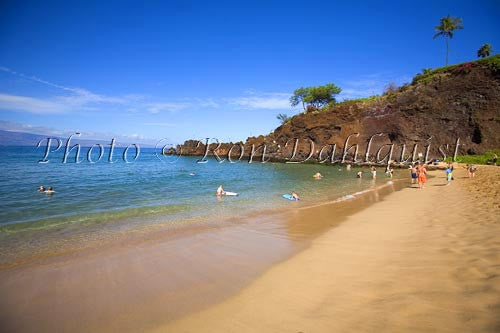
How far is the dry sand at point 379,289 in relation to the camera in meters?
3.79

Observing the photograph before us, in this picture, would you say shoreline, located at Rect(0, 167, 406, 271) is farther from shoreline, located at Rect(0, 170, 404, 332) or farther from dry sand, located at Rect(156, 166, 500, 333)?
dry sand, located at Rect(156, 166, 500, 333)

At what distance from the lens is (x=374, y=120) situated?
5238 cm

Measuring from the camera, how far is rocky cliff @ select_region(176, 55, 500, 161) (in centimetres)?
4072

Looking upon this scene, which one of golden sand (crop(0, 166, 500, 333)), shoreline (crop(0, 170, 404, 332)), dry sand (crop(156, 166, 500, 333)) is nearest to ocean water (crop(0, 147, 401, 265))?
shoreline (crop(0, 170, 404, 332))

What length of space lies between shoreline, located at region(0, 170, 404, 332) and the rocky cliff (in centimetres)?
4443

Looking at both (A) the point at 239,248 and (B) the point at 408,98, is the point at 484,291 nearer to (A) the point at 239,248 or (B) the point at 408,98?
(A) the point at 239,248

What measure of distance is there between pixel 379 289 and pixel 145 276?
5.05 m

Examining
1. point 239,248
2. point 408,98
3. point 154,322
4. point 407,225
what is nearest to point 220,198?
point 239,248

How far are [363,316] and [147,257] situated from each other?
5.86 meters

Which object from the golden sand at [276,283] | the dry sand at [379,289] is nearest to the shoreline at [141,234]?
the golden sand at [276,283]

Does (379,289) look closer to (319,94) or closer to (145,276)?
(145,276)

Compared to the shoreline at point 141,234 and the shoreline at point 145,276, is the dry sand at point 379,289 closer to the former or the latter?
the shoreline at point 145,276

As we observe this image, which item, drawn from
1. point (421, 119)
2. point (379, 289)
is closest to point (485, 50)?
point (421, 119)

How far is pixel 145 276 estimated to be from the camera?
638cm
